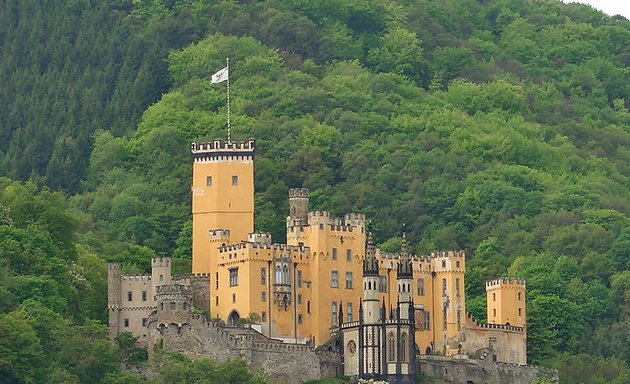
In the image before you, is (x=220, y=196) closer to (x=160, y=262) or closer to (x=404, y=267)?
(x=160, y=262)

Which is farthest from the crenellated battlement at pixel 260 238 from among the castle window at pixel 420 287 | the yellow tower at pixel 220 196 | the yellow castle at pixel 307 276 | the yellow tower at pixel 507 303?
the yellow tower at pixel 507 303

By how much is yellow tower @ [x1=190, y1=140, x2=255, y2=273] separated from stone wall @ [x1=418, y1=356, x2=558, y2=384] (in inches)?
422

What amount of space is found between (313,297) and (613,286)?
2977cm

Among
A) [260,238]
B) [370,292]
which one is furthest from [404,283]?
[260,238]

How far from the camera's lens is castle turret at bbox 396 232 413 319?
430ft

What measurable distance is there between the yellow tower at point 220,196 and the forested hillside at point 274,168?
18.8ft

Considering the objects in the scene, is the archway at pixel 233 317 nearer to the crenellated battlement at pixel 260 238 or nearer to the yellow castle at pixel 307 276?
Answer: the yellow castle at pixel 307 276

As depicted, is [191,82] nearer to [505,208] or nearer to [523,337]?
[505,208]

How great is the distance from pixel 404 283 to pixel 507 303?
367 inches

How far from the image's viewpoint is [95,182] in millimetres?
176250

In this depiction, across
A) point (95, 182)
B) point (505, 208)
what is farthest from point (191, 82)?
point (505, 208)

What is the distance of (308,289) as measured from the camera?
437 feet

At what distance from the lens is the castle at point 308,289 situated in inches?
5128

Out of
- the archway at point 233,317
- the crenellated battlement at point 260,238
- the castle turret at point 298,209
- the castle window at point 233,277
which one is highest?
the castle turret at point 298,209
